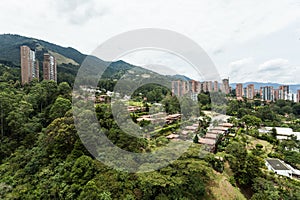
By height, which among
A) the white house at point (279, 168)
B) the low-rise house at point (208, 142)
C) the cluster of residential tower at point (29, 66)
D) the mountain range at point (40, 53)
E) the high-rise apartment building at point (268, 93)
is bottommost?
the white house at point (279, 168)

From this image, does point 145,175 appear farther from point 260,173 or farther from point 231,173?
point 260,173

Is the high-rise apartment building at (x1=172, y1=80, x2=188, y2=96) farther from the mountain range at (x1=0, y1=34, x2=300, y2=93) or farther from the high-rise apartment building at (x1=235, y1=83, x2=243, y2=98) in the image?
the high-rise apartment building at (x1=235, y1=83, x2=243, y2=98)

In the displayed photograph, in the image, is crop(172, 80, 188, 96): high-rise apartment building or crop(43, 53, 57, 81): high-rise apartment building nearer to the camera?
crop(43, 53, 57, 81): high-rise apartment building

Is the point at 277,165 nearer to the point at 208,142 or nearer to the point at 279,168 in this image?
the point at 279,168

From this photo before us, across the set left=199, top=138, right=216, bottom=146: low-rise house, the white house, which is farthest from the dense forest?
the white house

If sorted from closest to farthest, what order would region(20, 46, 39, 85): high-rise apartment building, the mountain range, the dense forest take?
the dense forest
region(20, 46, 39, 85): high-rise apartment building
the mountain range

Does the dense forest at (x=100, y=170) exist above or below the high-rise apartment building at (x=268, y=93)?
below

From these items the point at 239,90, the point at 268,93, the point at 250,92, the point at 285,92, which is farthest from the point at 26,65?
the point at 285,92

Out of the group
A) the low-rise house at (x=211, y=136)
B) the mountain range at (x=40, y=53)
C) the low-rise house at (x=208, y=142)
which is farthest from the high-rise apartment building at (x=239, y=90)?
the low-rise house at (x=208, y=142)

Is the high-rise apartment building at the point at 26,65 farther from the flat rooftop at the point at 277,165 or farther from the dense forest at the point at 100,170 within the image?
the flat rooftop at the point at 277,165

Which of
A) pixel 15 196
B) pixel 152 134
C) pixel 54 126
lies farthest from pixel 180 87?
pixel 15 196

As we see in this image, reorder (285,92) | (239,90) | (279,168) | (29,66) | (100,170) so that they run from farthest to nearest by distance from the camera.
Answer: (239,90), (285,92), (29,66), (279,168), (100,170)
